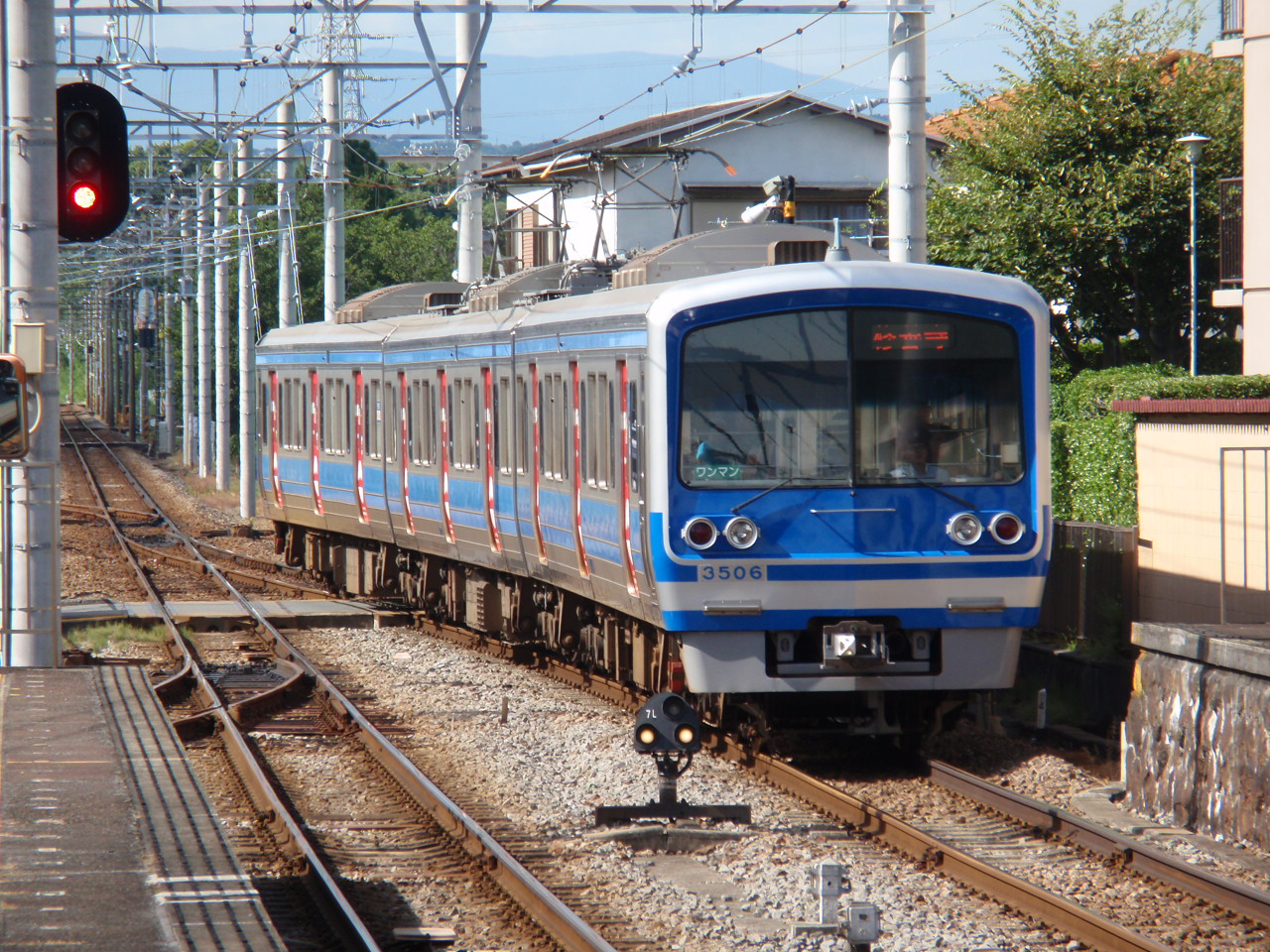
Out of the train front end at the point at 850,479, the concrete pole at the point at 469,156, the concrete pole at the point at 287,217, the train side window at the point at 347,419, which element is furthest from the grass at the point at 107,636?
the concrete pole at the point at 287,217

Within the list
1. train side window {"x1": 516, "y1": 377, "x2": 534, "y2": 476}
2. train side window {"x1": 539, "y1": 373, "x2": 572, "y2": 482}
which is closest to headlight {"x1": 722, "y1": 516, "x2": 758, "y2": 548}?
train side window {"x1": 539, "y1": 373, "x2": 572, "y2": 482}

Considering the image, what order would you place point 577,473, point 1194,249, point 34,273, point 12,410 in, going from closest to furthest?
1. point 12,410
2. point 34,273
3. point 577,473
4. point 1194,249

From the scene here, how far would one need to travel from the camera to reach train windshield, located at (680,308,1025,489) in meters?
10.1

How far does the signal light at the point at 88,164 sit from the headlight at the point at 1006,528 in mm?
4902

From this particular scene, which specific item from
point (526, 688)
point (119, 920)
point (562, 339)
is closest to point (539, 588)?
point (526, 688)

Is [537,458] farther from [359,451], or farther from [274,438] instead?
[274,438]

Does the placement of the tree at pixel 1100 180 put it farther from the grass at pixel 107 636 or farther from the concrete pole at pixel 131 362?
the concrete pole at pixel 131 362

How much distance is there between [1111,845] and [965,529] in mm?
2334

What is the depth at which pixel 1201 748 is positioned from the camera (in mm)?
8969

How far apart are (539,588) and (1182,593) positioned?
4.99 m

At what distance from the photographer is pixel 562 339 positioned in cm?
1291

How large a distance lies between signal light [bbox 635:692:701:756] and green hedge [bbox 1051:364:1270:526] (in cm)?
648

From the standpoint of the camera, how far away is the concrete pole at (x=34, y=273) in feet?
34.6

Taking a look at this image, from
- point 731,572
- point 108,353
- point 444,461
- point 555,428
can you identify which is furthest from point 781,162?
point 108,353
